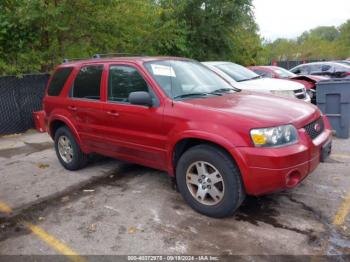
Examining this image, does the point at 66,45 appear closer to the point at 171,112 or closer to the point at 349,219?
the point at 171,112

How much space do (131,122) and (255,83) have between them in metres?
4.63

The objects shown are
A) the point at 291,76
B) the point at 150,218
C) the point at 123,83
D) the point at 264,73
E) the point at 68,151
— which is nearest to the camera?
the point at 150,218

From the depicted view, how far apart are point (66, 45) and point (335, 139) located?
25.8 ft

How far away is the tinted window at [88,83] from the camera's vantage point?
5.32 metres

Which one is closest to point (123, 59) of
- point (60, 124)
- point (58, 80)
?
point (58, 80)

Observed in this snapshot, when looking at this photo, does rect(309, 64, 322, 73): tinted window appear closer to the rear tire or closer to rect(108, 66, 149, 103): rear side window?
the rear tire

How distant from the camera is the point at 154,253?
3.50m

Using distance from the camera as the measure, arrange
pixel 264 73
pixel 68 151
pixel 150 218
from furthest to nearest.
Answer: pixel 264 73, pixel 68 151, pixel 150 218

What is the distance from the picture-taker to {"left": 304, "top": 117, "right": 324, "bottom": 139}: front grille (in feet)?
13.4

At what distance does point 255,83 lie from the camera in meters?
8.54

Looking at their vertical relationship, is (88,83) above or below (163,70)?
below

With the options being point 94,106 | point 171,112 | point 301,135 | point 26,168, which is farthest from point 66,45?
point 301,135

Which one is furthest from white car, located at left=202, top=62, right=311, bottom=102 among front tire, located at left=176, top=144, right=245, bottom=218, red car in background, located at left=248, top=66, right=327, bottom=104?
front tire, located at left=176, top=144, right=245, bottom=218

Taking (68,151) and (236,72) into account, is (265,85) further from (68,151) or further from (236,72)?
(68,151)
